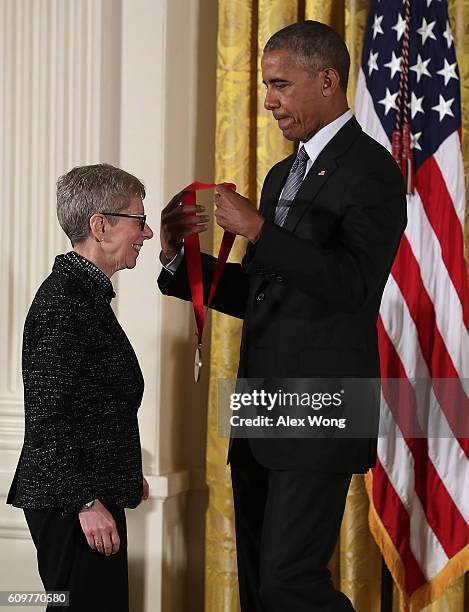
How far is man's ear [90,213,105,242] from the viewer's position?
7.77 ft

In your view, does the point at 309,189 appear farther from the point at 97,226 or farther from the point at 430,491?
the point at 430,491

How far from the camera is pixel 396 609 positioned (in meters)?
3.58

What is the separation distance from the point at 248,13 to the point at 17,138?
1.01 m

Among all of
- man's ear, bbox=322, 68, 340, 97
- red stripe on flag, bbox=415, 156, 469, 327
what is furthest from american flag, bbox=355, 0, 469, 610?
man's ear, bbox=322, 68, 340, 97

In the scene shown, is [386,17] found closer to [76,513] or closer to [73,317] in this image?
[73,317]

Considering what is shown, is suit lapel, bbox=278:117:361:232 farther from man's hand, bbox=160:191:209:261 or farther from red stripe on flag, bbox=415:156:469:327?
red stripe on flag, bbox=415:156:469:327

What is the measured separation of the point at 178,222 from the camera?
8.00 ft

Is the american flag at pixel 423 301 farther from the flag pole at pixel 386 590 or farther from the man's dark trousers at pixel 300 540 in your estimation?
the man's dark trousers at pixel 300 540

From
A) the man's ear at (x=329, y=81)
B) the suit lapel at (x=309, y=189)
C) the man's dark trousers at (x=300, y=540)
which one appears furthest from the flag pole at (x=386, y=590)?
the man's ear at (x=329, y=81)

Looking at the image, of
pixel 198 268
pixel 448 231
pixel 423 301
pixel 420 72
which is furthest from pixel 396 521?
pixel 420 72

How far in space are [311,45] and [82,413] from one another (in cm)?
107

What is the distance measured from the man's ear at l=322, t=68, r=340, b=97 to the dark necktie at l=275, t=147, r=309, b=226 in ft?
0.51

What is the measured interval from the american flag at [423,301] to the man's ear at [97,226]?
1.22 metres

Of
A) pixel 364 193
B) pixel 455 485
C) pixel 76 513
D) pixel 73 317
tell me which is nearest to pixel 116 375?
pixel 73 317
